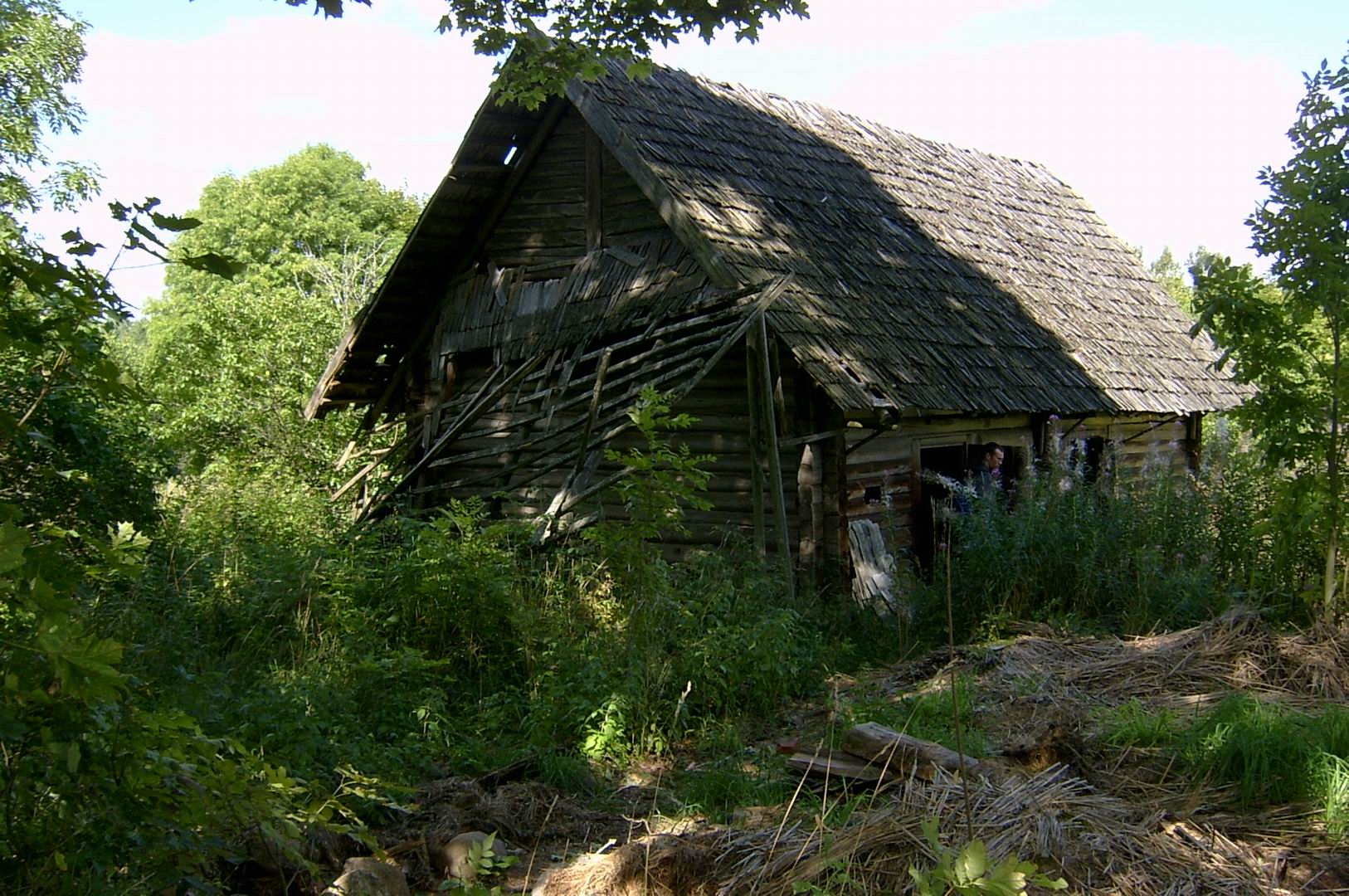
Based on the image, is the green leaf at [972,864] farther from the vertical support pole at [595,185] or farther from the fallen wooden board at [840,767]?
the vertical support pole at [595,185]

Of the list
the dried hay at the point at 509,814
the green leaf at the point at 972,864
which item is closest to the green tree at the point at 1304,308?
the dried hay at the point at 509,814

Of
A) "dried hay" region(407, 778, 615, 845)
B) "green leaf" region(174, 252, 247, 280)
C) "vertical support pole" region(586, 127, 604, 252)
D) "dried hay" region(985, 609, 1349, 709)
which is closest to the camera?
"green leaf" region(174, 252, 247, 280)

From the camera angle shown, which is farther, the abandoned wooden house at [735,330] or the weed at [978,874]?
the abandoned wooden house at [735,330]

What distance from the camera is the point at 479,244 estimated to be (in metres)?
13.5

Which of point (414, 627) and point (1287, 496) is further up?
point (1287, 496)

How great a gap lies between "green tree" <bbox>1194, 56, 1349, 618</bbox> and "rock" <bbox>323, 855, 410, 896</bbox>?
19.1 ft

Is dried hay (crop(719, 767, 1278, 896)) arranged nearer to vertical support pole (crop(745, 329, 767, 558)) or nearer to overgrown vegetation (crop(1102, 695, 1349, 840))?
overgrown vegetation (crop(1102, 695, 1349, 840))

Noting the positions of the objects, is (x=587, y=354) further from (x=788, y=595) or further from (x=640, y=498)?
(x=640, y=498)

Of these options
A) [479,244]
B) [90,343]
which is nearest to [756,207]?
[479,244]

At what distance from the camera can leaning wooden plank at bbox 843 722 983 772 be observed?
488 centimetres

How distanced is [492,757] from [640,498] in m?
1.80

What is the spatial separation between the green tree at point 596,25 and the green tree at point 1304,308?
3.35 m

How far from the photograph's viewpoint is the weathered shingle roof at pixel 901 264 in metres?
10.5

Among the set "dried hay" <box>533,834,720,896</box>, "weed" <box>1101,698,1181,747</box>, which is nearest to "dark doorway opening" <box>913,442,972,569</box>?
"weed" <box>1101,698,1181,747</box>
